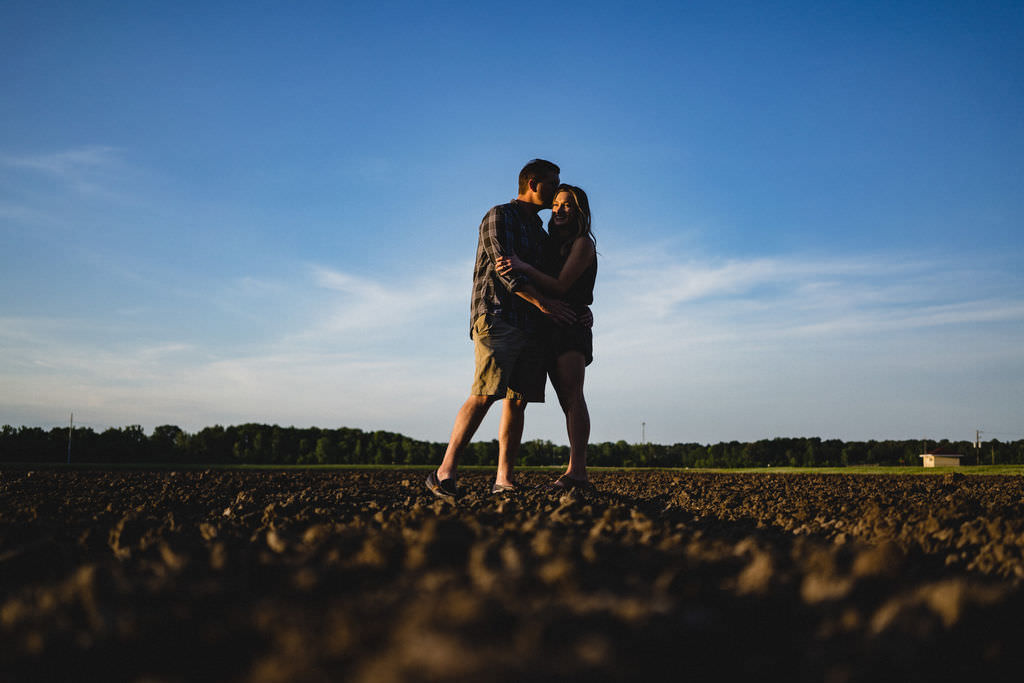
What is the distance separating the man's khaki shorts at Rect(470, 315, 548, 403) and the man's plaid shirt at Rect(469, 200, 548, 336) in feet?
0.31

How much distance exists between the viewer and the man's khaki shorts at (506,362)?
4.82 m

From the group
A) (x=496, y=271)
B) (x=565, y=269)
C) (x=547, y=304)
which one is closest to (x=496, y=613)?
(x=547, y=304)

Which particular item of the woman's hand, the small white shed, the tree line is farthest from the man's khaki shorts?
the small white shed

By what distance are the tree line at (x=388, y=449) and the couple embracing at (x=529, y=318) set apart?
4041 centimetres

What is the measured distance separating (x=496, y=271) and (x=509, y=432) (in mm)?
1329

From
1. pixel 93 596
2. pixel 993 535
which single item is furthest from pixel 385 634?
pixel 993 535

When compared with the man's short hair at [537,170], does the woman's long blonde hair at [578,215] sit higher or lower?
lower

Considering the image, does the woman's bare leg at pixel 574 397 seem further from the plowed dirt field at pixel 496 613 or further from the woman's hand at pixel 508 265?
the plowed dirt field at pixel 496 613

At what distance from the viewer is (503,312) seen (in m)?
5.00

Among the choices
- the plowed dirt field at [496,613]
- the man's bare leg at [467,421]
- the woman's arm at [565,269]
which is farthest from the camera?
the woman's arm at [565,269]

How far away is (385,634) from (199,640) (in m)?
0.39

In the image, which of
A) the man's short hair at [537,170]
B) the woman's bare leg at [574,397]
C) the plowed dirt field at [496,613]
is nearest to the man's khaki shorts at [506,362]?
Answer: the woman's bare leg at [574,397]

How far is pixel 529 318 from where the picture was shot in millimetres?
5105

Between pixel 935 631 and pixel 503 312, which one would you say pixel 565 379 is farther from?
pixel 935 631
